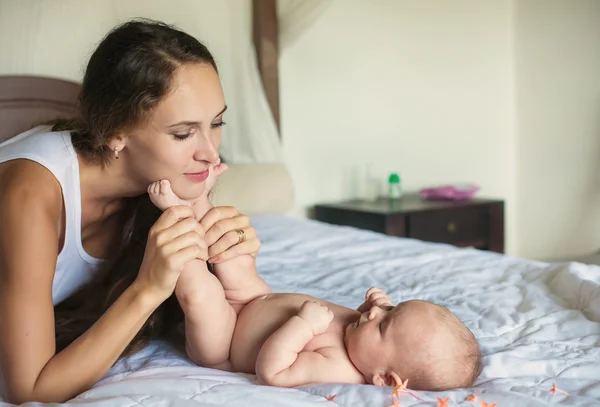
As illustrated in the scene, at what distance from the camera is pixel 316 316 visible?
90 cm

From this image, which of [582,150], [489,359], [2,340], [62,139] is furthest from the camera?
[582,150]

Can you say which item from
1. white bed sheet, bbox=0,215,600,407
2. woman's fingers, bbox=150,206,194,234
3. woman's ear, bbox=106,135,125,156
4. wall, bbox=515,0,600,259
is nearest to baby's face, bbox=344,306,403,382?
white bed sheet, bbox=0,215,600,407

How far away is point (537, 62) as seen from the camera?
10.6 ft

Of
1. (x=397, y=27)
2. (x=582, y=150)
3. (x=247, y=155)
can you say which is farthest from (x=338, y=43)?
(x=582, y=150)

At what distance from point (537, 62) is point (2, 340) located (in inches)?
123

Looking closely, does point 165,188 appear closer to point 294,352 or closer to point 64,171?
point 64,171

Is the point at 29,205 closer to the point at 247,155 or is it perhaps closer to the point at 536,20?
the point at 247,155

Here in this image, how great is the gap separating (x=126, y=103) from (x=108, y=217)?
326mm

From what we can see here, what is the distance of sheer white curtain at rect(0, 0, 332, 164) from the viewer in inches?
81.6

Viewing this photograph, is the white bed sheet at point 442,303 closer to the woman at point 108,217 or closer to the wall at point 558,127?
the woman at point 108,217

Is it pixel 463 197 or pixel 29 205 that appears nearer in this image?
pixel 29 205

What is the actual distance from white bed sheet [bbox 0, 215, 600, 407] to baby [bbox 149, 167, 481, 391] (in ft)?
0.14

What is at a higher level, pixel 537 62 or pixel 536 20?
pixel 536 20

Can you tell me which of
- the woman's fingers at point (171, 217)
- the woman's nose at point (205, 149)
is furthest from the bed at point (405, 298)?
the woman's nose at point (205, 149)
